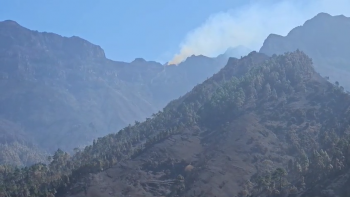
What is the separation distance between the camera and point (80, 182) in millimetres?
189875

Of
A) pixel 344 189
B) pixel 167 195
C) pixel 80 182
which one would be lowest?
pixel 344 189

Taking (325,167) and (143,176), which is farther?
(143,176)

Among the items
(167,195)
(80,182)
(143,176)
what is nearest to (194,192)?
(167,195)

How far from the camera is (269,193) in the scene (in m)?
156

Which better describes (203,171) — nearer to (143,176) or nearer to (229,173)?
(229,173)

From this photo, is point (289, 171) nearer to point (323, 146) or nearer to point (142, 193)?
point (323, 146)

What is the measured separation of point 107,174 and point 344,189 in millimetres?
96633

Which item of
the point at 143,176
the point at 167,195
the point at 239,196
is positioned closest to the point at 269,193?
the point at 239,196

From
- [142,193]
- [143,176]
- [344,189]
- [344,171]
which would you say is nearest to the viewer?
[344,189]

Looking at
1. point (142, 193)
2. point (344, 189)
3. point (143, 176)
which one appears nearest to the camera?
point (344, 189)

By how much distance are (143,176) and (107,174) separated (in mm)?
14678

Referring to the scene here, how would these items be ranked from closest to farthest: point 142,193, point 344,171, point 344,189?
point 344,189, point 344,171, point 142,193

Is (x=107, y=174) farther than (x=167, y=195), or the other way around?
(x=107, y=174)

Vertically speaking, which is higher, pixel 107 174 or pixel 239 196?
pixel 107 174
